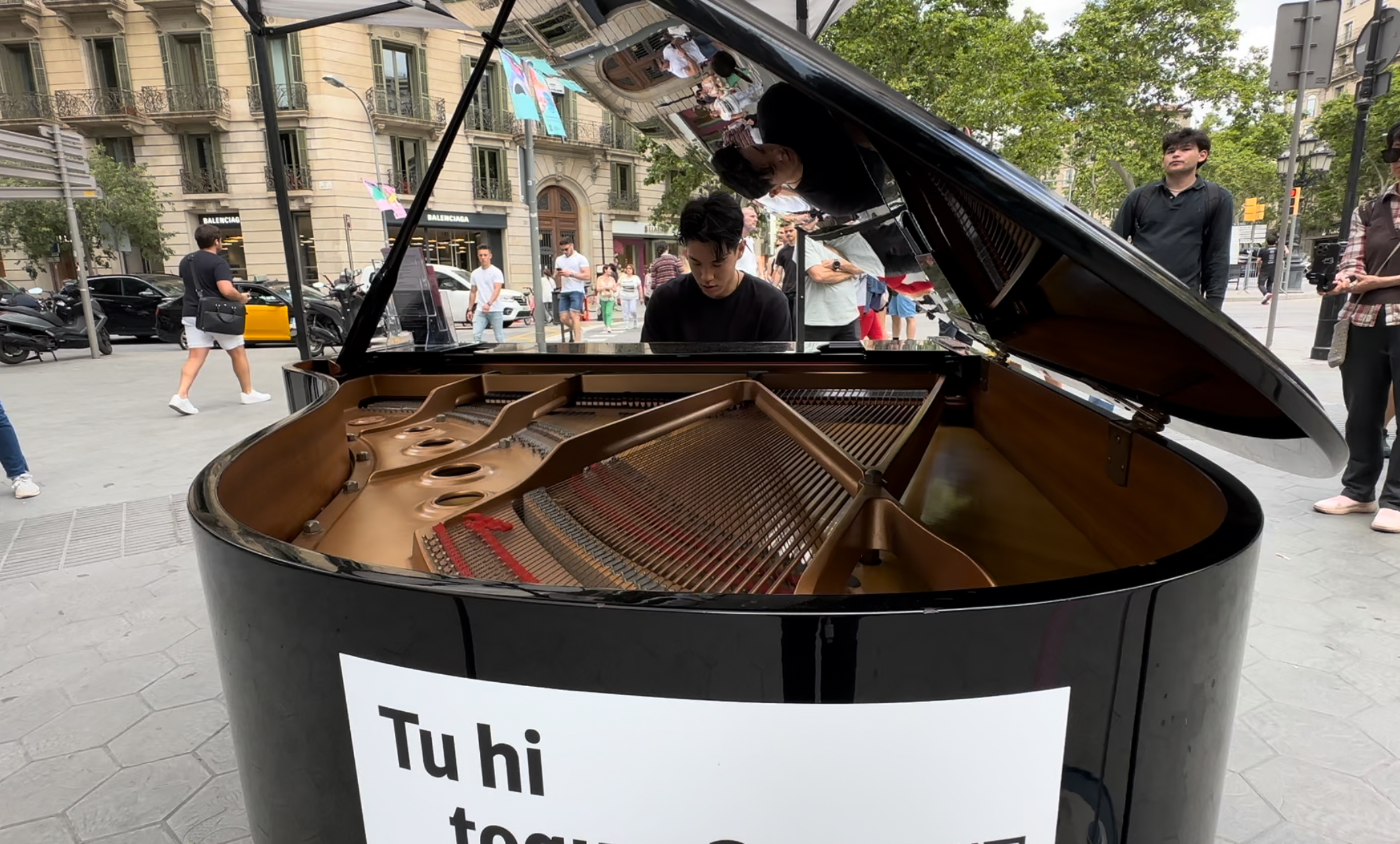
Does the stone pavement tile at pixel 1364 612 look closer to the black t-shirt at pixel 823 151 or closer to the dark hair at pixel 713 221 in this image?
the black t-shirt at pixel 823 151

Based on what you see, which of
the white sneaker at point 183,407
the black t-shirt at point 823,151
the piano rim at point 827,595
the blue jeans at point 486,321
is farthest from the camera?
the blue jeans at point 486,321

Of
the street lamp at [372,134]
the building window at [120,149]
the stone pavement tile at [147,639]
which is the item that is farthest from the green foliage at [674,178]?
the building window at [120,149]

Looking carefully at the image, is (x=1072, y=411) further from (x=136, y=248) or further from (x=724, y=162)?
(x=136, y=248)

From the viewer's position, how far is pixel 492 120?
25.7 m

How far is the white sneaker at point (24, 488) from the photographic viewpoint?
4.13m

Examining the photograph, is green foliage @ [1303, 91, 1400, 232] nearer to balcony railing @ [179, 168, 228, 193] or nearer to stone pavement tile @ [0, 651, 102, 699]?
stone pavement tile @ [0, 651, 102, 699]

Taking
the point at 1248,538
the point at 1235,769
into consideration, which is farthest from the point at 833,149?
the point at 1235,769

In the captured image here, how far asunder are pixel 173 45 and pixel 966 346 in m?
27.3

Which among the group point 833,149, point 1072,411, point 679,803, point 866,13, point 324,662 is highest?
point 866,13

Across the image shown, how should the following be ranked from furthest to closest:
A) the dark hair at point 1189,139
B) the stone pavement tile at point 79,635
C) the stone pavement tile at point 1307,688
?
the dark hair at point 1189,139
the stone pavement tile at point 79,635
the stone pavement tile at point 1307,688

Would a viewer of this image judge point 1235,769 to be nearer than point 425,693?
No

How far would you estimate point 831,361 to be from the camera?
2430mm

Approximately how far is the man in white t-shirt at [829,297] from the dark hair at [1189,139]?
77.3 inches

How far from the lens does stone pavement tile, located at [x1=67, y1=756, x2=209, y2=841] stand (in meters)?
1.83
